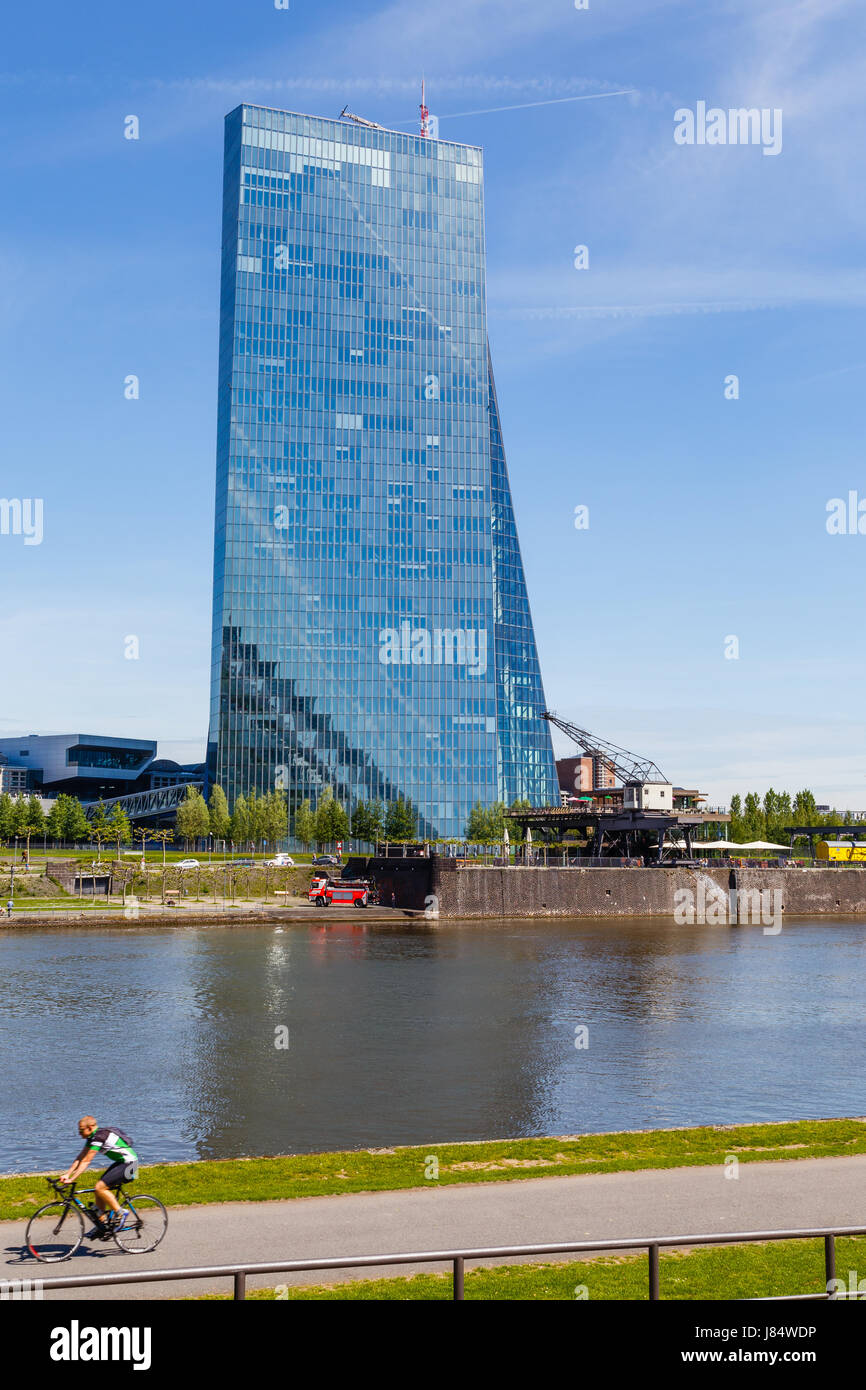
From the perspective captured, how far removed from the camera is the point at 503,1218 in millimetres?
20438

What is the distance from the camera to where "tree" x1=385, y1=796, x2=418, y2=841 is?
588 feet

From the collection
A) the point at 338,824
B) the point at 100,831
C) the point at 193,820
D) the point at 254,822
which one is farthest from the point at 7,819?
the point at 338,824

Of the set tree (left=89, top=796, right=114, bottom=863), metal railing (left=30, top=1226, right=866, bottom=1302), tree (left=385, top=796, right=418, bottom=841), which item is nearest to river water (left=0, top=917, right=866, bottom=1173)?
metal railing (left=30, top=1226, right=866, bottom=1302)

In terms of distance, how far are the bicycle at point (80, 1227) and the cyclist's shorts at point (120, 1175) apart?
0.71ft

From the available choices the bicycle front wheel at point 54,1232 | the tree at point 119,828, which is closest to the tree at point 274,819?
the tree at point 119,828

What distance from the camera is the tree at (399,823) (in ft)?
588

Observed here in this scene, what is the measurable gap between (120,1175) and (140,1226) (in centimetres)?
102

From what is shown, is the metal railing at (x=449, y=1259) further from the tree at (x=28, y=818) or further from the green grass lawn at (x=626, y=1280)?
the tree at (x=28, y=818)

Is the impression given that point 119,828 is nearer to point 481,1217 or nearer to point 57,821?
point 57,821

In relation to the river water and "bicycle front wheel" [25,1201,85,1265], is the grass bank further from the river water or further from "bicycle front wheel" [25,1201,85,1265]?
the river water

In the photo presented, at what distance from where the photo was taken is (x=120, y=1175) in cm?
2064

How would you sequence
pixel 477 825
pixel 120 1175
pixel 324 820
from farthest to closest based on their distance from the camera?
1. pixel 477 825
2. pixel 324 820
3. pixel 120 1175

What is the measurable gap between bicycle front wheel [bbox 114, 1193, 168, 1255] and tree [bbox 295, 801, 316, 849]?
516 feet

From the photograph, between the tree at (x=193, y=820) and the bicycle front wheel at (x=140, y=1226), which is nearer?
the bicycle front wheel at (x=140, y=1226)
